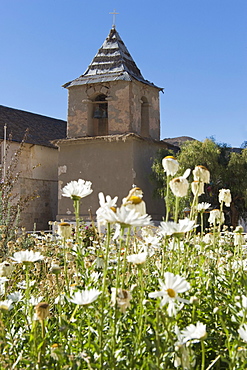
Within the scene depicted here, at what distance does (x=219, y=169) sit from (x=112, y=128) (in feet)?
11.8

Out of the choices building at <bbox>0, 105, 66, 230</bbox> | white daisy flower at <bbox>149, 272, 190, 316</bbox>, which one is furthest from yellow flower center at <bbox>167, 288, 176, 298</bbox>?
building at <bbox>0, 105, 66, 230</bbox>

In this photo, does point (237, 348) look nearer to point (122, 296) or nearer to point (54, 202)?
point (122, 296)

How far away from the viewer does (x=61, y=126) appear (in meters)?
21.1

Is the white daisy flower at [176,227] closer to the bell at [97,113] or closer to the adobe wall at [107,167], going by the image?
the adobe wall at [107,167]

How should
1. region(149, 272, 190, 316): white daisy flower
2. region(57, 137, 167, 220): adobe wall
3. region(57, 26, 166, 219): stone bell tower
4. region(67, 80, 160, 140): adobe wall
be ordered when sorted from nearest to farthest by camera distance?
1. region(149, 272, 190, 316): white daisy flower
2. region(67, 80, 160, 140): adobe wall
3. region(57, 26, 166, 219): stone bell tower
4. region(57, 137, 167, 220): adobe wall

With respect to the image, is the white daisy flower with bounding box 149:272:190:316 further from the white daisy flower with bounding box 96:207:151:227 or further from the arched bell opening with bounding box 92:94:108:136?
the arched bell opening with bounding box 92:94:108:136

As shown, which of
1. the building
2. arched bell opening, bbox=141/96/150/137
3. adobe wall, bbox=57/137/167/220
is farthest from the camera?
the building

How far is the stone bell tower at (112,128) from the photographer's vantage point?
14.1 m

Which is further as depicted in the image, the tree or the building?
the building

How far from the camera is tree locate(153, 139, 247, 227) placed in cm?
1435

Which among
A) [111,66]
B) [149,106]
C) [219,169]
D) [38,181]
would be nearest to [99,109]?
[111,66]

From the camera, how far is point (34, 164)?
17391 millimetres

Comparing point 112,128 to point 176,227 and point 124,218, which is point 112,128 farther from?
point 124,218

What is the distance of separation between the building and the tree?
5.05 meters
